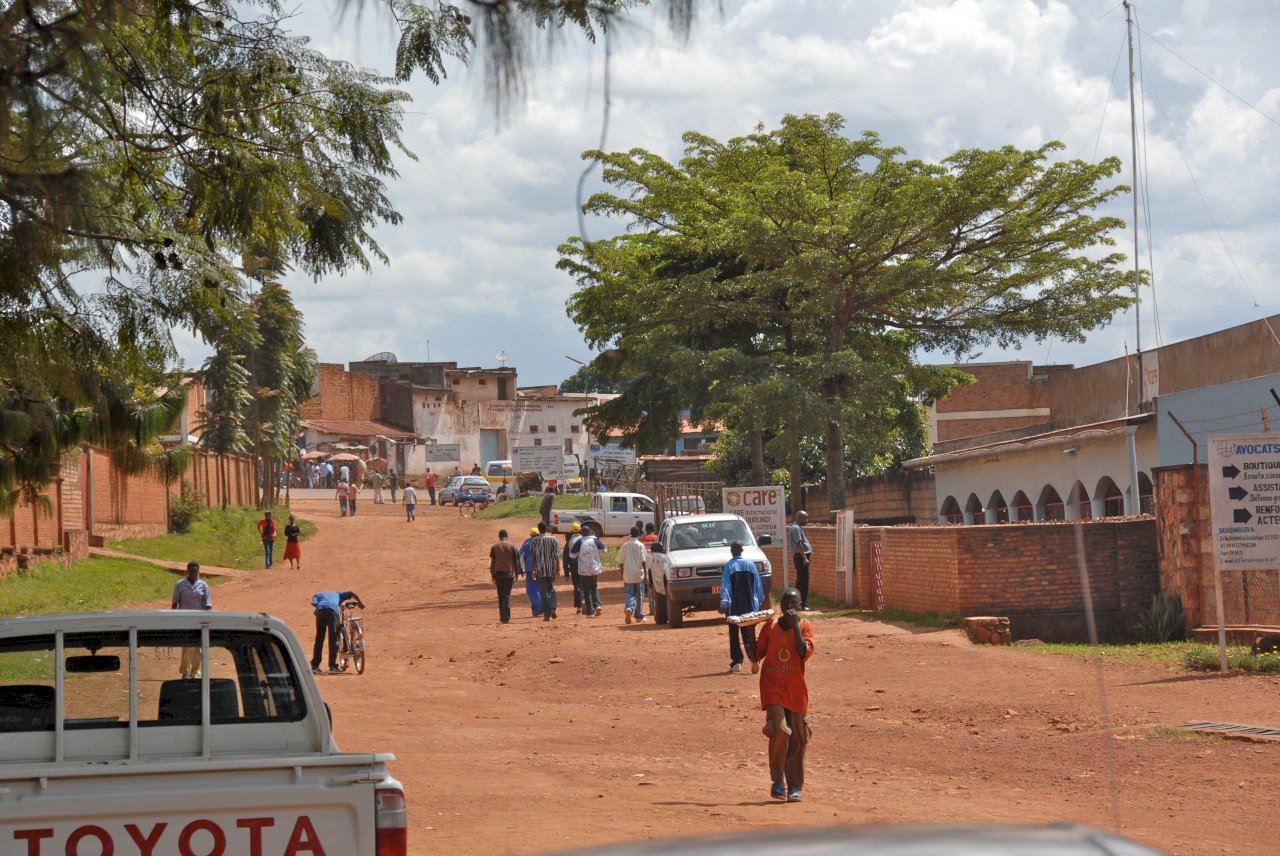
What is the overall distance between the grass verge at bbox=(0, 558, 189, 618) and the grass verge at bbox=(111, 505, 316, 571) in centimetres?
346

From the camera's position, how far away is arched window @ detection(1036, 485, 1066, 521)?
3219cm

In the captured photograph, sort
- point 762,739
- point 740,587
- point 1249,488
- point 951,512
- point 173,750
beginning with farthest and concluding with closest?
point 951,512, point 740,587, point 1249,488, point 762,739, point 173,750

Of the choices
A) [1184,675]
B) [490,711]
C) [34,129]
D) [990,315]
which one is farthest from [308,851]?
[990,315]

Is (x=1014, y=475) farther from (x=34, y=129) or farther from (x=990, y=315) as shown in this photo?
(x=34, y=129)

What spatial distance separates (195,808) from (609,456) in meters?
87.5

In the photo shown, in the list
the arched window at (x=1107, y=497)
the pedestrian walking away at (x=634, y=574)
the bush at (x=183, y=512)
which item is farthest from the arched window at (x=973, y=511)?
the bush at (x=183, y=512)

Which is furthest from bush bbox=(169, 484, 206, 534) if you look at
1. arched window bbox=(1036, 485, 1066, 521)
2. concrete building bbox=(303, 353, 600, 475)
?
concrete building bbox=(303, 353, 600, 475)

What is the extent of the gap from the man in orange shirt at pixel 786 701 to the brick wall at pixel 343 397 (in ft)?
279

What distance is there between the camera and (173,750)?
21.4 ft

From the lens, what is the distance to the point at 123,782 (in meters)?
5.57

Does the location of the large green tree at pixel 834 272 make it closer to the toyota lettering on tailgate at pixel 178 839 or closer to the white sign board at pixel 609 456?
the toyota lettering on tailgate at pixel 178 839

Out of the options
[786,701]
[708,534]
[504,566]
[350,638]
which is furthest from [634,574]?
[786,701]

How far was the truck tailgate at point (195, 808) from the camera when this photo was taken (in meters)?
5.40

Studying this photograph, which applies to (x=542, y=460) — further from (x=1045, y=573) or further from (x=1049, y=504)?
(x=1045, y=573)
